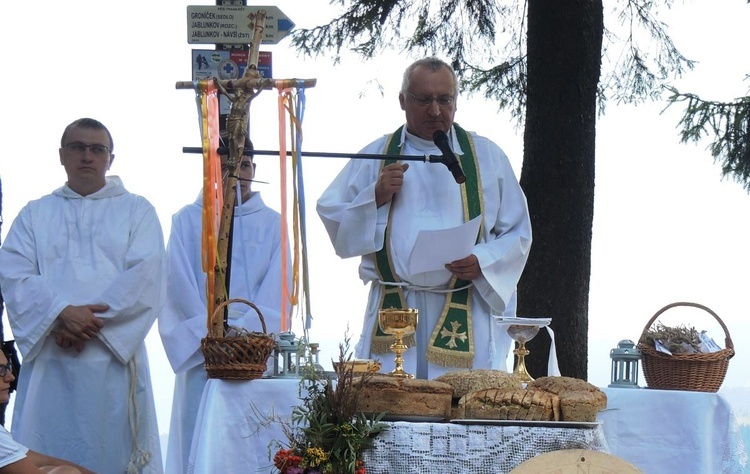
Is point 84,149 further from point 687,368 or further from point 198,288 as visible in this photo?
point 687,368

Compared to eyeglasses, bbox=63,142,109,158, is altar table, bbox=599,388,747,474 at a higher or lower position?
lower

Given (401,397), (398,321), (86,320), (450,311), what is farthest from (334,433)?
(86,320)

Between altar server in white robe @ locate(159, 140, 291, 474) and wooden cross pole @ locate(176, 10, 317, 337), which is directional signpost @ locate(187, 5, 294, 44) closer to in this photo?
altar server in white robe @ locate(159, 140, 291, 474)

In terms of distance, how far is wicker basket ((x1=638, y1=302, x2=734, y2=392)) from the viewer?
5340 millimetres

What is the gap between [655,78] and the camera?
31.0ft

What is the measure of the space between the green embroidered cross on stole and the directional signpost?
1738mm

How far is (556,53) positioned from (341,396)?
444 cm

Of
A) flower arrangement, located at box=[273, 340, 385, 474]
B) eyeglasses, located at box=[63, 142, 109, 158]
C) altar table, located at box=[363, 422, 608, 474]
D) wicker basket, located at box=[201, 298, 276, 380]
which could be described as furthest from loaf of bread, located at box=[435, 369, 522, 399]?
eyeglasses, located at box=[63, 142, 109, 158]

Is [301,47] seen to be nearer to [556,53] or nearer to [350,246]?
[556,53]

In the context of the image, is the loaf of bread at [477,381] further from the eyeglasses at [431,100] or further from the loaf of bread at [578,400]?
the eyeglasses at [431,100]

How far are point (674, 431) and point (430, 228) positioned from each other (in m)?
1.48

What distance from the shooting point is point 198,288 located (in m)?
7.33

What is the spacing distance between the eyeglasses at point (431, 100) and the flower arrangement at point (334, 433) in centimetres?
185

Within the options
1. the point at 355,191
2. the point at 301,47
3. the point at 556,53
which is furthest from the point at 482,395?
the point at 301,47
